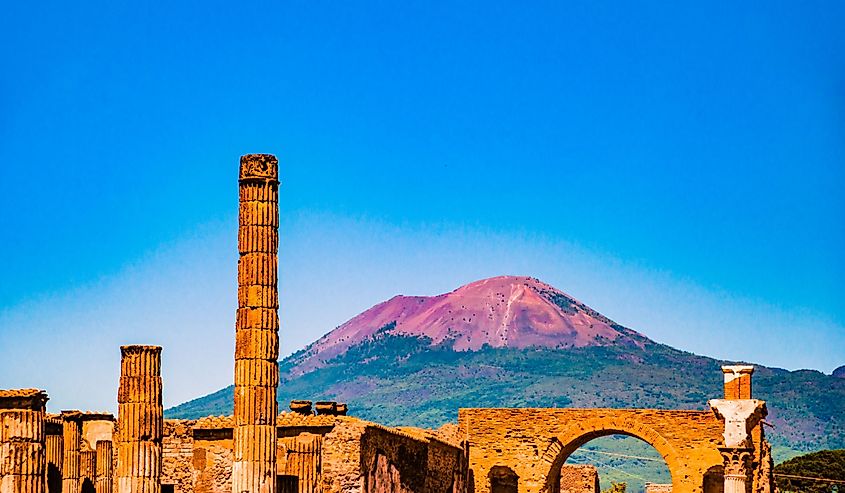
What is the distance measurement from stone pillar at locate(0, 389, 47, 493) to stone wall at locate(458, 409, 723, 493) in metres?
20.7

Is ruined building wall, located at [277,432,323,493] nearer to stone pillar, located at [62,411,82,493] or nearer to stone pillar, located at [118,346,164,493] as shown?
stone pillar, located at [118,346,164,493]

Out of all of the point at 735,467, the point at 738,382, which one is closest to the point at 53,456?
the point at 735,467

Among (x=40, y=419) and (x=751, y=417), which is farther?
(x=751, y=417)

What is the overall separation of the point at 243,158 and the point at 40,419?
5.08 meters

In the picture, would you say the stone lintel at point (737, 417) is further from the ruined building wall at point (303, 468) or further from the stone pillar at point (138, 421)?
the stone pillar at point (138, 421)

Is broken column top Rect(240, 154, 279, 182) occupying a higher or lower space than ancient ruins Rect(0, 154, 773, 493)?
higher

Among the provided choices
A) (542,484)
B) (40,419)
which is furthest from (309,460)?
(542,484)

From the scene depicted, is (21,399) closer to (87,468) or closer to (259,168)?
(259,168)

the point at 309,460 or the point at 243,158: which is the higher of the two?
the point at 243,158

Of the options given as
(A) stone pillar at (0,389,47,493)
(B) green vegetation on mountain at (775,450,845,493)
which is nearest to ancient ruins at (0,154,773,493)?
(A) stone pillar at (0,389,47,493)

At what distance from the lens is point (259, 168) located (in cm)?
2742

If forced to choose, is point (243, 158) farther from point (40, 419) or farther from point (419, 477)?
point (419, 477)

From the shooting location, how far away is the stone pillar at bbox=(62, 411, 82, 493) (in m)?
32.9

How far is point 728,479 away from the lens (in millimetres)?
30984
